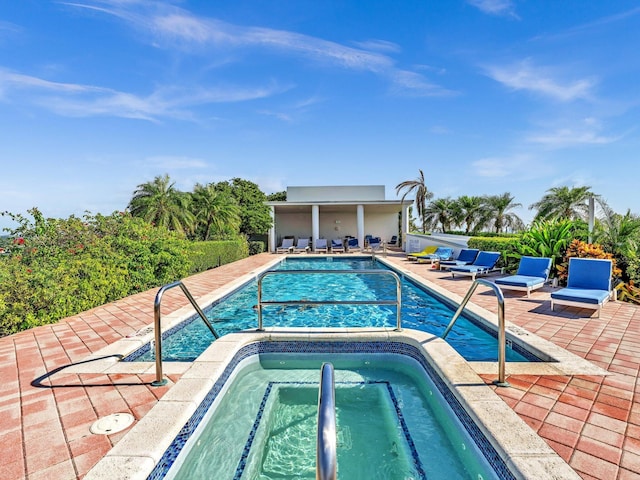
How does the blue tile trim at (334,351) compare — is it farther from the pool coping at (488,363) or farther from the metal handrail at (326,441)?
the metal handrail at (326,441)

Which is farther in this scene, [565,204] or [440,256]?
[565,204]

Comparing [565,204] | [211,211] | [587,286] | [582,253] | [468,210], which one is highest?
[468,210]

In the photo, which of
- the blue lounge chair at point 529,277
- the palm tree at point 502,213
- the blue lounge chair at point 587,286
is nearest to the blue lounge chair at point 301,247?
the blue lounge chair at point 529,277

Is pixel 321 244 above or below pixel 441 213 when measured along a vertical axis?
below

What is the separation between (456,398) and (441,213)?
2950 centimetres

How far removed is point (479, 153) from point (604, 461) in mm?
22352

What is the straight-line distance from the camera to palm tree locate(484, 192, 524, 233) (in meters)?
26.5

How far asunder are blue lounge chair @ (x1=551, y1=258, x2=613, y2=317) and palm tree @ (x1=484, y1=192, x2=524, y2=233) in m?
22.6

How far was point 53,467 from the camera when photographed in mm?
2148

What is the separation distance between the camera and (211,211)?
17.9 metres

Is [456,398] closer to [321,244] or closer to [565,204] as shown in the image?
[321,244]

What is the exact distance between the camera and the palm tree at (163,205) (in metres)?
16.1

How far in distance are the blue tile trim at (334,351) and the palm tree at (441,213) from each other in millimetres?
27834

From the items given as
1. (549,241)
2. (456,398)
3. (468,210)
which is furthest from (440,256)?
(468,210)
